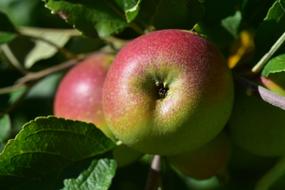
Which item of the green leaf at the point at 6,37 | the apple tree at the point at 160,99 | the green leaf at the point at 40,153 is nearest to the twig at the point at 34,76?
the apple tree at the point at 160,99

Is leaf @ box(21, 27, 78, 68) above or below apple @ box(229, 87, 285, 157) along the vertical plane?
below

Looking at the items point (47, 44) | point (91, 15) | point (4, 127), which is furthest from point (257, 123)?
point (47, 44)

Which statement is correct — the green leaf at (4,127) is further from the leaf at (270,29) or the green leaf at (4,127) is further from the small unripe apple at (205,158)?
the leaf at (270,29)

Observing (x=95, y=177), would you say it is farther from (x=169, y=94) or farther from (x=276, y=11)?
(x=276, y=11)

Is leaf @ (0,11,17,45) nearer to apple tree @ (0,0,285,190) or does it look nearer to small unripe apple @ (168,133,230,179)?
apple tree @ (0,0,285,190)

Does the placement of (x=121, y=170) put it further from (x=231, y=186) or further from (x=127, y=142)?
(x=127, y=142)

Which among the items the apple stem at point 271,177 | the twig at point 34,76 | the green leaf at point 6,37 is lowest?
the apple stem at point 271,177

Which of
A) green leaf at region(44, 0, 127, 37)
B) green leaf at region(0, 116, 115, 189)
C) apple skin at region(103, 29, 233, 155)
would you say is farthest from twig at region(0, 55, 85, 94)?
apple skin at region(103, 29, 233, 155)

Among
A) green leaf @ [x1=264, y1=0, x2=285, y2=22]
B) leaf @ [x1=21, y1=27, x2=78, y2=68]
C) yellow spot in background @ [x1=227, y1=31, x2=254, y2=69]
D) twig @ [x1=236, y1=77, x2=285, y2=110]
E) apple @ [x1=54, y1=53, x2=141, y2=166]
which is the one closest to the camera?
twig @ [x1=236, y1=77, x2=285, y2=110]
